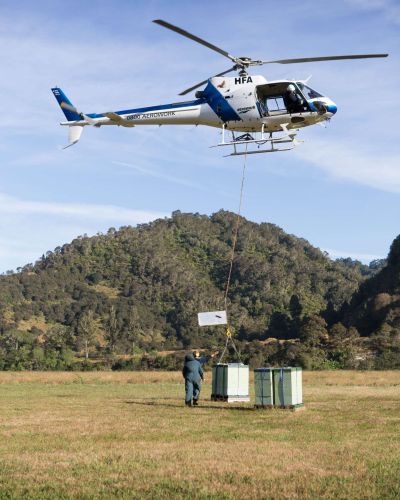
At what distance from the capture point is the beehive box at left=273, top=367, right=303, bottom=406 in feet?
59.9

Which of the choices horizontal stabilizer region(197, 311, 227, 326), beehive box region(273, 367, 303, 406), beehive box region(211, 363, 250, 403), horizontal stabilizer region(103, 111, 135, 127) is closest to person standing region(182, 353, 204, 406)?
beehive box region(211, 363, 250, 403)

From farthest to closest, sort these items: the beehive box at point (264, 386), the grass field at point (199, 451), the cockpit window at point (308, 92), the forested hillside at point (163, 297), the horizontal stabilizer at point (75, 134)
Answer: the forested hillside at point (163, 297) < the horizontal stabilizer at point (75, 134) < the cockpit window at point (308, 92) < the beehive box at point (264, 386) < the grass field at point (199, 451)

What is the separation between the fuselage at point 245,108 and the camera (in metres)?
23.7

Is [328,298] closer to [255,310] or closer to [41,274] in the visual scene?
[255,310]

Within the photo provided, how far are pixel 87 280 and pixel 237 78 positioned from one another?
→ 485 ft

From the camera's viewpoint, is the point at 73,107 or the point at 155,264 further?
the point at 155,264

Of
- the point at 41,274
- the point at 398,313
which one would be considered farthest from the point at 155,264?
the point at 398,313

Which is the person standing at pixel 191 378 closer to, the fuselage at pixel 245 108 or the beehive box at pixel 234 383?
the beehive box at pixel 234 383

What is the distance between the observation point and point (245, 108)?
24.2 m

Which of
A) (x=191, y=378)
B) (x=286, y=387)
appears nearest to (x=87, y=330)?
(x=191, y=378)

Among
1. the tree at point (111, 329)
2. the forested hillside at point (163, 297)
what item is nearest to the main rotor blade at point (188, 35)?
the forested hillside at point (163, 297)

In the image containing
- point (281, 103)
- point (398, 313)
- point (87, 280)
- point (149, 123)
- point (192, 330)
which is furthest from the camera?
point (87, 280)

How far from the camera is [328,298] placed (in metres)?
148

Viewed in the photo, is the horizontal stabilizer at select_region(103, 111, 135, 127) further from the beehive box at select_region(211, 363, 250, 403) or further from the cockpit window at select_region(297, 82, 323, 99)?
the beehive box at select_region(211, 363, 250, 403)
